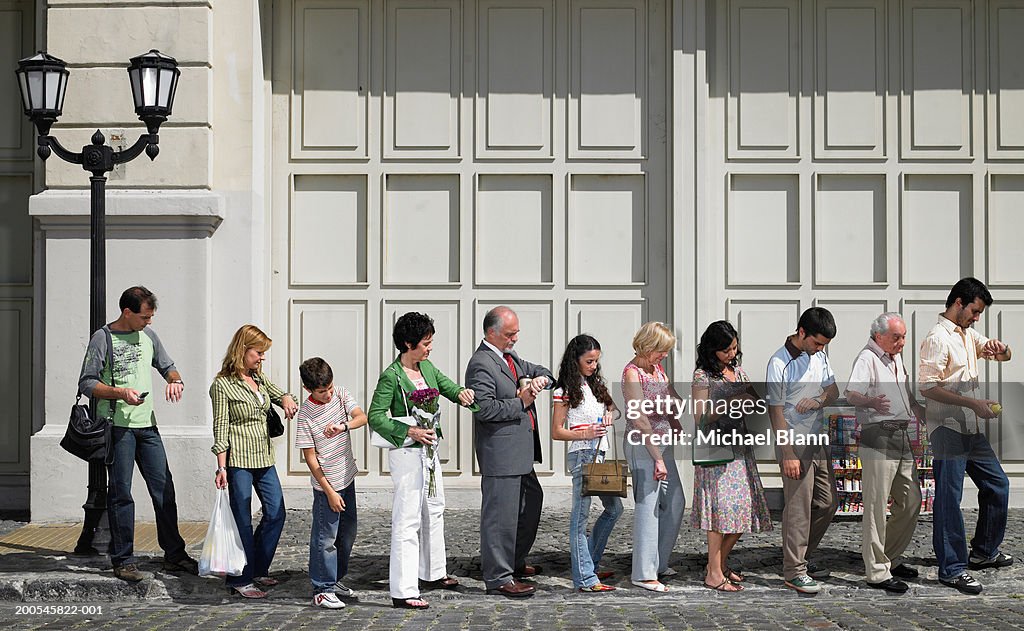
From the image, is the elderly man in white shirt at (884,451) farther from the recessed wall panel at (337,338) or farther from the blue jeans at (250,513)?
the recessed wall panel at (337,338)

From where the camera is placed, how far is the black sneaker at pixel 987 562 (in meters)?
8.61

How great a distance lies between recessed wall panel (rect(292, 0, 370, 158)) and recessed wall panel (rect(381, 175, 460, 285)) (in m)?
0.57

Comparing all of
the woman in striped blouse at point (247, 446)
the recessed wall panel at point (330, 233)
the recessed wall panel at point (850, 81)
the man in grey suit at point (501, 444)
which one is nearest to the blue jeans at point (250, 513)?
the woman in striped blouse at point (247, 446)

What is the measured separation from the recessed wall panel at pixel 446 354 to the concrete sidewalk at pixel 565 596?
2191 millimetres

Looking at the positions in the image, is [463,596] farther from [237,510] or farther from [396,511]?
[237,510]

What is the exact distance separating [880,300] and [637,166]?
265 centimetres

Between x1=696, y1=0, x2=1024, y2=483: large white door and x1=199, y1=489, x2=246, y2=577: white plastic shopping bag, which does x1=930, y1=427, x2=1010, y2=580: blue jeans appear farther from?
x1=199, y1=489, x2=246, y2=577: white plastic shopping bag

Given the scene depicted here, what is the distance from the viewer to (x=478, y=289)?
38.0 ft

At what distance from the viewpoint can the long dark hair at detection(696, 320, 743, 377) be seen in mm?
8047

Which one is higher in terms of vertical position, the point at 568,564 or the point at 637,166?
the point at 637,166

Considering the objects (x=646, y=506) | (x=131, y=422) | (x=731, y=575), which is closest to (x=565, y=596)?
(x=646, y=506)

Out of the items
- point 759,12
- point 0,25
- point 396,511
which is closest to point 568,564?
point 396,511

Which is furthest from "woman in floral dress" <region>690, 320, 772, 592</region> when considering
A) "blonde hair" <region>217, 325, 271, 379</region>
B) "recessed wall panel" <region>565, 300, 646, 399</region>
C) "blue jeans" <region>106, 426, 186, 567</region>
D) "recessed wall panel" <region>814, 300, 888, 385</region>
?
"recessed wall panel" <region>814, 300, 888, 385</region>

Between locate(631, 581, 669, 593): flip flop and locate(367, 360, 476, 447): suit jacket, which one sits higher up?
locate(367, 360, 476, 447): suit jacket
